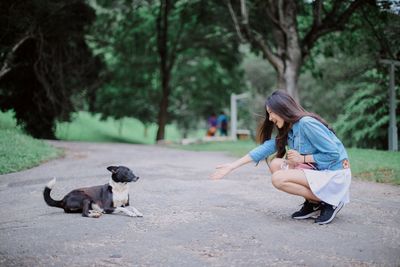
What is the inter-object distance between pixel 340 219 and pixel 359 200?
1822mm

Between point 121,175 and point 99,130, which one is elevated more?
point 121,175

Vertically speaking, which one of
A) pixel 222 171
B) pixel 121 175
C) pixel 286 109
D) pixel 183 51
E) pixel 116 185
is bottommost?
pixel 116 185

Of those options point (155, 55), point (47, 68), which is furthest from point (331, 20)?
point (155, 55)

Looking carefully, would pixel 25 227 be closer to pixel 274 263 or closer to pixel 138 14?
pixel 274 263

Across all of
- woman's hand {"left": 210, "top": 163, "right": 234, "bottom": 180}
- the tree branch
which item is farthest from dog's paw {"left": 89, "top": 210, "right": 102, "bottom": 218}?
the tree branch

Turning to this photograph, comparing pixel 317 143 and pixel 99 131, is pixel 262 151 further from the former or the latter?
pixel 99 131

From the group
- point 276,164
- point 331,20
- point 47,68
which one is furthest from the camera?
point 47,68

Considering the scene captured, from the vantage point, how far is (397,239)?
5.68 metres

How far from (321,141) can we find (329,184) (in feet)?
1.76

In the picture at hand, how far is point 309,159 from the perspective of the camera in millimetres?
6375

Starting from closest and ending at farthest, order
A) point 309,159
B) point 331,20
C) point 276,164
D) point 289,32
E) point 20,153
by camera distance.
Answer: point 309,159 < point 276,164 < point 20,153 < point 331,20 < point 289,32

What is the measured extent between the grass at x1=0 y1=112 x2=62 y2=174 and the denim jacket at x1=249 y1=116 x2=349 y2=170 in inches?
288

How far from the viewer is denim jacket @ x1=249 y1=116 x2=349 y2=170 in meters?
6.25

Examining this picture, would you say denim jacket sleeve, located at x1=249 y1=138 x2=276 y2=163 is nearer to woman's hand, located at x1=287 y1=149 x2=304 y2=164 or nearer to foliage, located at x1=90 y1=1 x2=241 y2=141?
woman's hand, located at x1=287 y1=149 x2=304 y2=164
